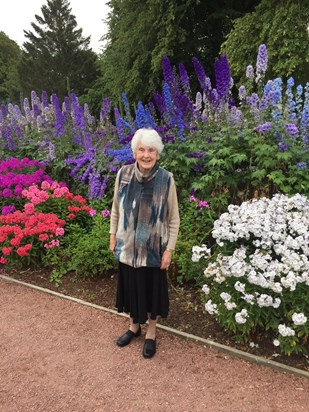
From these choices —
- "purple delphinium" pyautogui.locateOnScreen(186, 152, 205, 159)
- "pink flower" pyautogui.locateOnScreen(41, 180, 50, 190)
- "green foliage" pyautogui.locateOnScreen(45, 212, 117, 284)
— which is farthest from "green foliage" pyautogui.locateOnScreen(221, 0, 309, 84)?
"green foliage" pyautogui.locateOnScreen(45, 212, 117, 284)

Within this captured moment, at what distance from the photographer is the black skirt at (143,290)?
294 centimetres

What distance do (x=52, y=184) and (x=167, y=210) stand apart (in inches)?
123

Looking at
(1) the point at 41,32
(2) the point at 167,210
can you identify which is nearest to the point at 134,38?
(2) the point at 167,210

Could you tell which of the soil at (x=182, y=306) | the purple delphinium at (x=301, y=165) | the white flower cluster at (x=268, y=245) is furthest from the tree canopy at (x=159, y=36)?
the white flower cluster at (x=268, y=245)

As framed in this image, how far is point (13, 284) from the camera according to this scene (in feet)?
14.8

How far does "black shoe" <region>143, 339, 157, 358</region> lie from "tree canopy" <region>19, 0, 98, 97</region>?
3211 centimetres

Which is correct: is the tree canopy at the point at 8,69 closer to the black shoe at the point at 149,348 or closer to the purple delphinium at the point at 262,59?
the purple delphinium at the point at 262,59

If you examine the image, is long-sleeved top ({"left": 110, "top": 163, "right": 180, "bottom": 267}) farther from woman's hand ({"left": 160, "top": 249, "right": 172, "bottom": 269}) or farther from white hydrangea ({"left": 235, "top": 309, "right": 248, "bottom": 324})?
white hydrangea ({"left": 235, "top": 309, "right": 248, "bottom": 324})

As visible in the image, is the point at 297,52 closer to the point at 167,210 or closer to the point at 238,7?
the point at 238,7

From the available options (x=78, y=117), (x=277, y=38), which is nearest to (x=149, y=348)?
(x=78, y=117)

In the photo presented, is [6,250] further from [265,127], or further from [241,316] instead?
[265,127]

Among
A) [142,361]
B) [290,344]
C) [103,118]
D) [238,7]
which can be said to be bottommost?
[142,361]

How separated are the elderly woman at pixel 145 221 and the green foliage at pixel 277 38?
8318 millimetres

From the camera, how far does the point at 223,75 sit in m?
4.67
